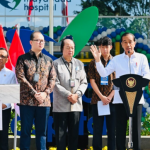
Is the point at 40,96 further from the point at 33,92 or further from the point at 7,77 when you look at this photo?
the point at 7,77

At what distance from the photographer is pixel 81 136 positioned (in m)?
6.33

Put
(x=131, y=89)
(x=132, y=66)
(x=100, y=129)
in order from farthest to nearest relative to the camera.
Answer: (x=100, y=129) < (x=132, y=66) < (x=131, y=89)

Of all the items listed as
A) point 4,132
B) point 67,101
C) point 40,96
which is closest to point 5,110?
point 4,132

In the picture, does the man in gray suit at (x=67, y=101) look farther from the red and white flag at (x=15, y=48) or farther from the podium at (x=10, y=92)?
the podium at (x=10, y=92)

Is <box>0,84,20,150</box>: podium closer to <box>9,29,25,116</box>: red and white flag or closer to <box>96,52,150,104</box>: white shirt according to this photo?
<box>96,52,150,104</box>: white shirt

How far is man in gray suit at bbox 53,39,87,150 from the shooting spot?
531 cm

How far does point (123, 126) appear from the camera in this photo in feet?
16.0

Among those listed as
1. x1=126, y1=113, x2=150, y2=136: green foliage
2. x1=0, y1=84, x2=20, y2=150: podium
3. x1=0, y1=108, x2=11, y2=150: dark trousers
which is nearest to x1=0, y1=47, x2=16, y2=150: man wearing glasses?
x1=0, y1=108, x2=11, y2=150: dark trousers

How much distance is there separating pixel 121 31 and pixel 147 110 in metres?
2.33

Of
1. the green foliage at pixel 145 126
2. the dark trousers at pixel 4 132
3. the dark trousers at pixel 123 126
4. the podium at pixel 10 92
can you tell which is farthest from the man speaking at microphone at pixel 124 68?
the green foliage at pixel 145 126

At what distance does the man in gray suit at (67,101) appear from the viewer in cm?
531

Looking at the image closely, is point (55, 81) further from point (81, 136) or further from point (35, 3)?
point (35, 3)

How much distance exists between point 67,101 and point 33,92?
1.93 ft

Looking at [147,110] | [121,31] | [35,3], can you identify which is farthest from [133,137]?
[35,3]
